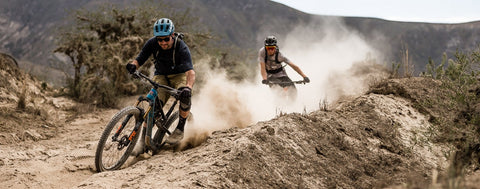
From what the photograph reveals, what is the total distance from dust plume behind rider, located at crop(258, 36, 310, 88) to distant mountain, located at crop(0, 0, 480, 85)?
246 ft

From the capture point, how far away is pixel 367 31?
106 meters

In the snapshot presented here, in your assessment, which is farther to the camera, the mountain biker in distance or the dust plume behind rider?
the mountain biker in distance

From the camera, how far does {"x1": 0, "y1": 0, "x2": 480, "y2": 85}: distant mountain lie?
9419 centimetres

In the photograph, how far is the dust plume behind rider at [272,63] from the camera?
313 inches

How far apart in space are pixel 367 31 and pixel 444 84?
348 feet

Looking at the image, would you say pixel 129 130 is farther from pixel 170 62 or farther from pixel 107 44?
pixel 107 44

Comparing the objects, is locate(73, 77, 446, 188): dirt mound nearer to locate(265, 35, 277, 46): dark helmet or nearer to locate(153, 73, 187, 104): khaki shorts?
locate(153, 73, 187, 104): khaki shorts

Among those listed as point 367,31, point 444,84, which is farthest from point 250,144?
point 367,31

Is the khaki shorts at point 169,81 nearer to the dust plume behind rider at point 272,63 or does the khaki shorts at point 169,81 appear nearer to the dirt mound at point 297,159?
the dirt mound at point 297,159

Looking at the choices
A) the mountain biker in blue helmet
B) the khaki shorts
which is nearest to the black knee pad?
the mountain biker in blue helmet

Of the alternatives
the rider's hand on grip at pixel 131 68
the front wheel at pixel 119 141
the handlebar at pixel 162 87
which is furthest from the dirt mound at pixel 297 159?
the rider's hand on grip at pixel 131 68

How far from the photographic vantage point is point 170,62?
567 centimetres

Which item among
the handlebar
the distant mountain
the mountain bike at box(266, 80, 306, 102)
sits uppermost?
the distant mountain

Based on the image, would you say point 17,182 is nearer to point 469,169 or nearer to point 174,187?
point 174,187
